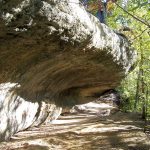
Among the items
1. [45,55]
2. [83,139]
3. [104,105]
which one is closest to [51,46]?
[45,55]

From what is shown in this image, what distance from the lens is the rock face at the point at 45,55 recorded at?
18.6 feet

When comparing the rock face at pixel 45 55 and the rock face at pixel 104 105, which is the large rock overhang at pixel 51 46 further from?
the rock face at pixel 104 105

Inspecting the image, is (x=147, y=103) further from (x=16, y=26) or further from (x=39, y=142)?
(x=16, y=26)

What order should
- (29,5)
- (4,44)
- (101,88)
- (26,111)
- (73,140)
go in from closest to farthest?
(29,5), (4,44), (73,140), (26,111), (101,88)

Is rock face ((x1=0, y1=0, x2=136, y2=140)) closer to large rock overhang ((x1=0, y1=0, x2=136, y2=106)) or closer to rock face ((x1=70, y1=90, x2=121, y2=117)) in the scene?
large rock overhang ((x1=0, y1=0, x2=136, y2=106))

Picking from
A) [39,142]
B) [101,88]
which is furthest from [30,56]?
[101,88]

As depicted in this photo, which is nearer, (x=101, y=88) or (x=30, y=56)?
(x=30, y=56)

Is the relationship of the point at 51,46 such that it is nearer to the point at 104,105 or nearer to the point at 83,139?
the point at 83,139

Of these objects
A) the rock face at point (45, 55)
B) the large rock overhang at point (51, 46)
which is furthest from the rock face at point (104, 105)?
the large rock overhang at point (51, 46)

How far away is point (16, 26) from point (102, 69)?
6366 millimetres

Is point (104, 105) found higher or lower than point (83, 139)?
higher

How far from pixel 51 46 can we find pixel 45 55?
735 millimetres

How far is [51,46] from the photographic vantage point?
6973 millimetres

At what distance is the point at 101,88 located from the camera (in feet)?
56.5
